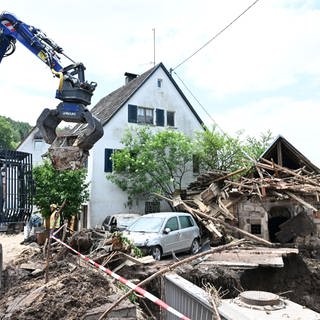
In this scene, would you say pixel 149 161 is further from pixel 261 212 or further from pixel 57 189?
pixel 261 212

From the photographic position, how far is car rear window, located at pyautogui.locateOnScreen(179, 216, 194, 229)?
50.2 feet

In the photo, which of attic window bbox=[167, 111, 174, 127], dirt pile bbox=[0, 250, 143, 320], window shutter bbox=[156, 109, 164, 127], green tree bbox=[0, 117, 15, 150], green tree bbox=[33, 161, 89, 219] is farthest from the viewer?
green tree bbox=[0, 117, 15, 150]

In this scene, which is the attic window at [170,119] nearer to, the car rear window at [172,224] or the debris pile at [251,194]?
the debris pile at [251,194]

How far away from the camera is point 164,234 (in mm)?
13836

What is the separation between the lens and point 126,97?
23812mm

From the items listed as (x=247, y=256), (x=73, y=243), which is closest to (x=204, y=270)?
(x=247, y=256)

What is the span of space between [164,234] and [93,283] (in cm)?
577

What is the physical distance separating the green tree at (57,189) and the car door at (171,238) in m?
6.90

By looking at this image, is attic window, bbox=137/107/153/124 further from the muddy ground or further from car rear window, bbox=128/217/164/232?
the muddy ground

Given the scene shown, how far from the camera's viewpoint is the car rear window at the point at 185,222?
50.2 feet

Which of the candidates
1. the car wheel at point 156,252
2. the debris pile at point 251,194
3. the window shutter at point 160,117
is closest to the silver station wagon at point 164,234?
the car wheel at point 156,252

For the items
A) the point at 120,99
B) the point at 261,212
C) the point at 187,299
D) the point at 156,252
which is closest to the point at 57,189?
the point at 120,99

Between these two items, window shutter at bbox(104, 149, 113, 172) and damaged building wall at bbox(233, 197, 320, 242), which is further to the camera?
window shutter at bbox(104, 149, 113, 172)

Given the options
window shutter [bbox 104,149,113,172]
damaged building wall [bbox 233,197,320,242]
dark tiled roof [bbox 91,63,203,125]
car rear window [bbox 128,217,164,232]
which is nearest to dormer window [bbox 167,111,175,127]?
dark tiled roof [bbox 91,63,203,125]
